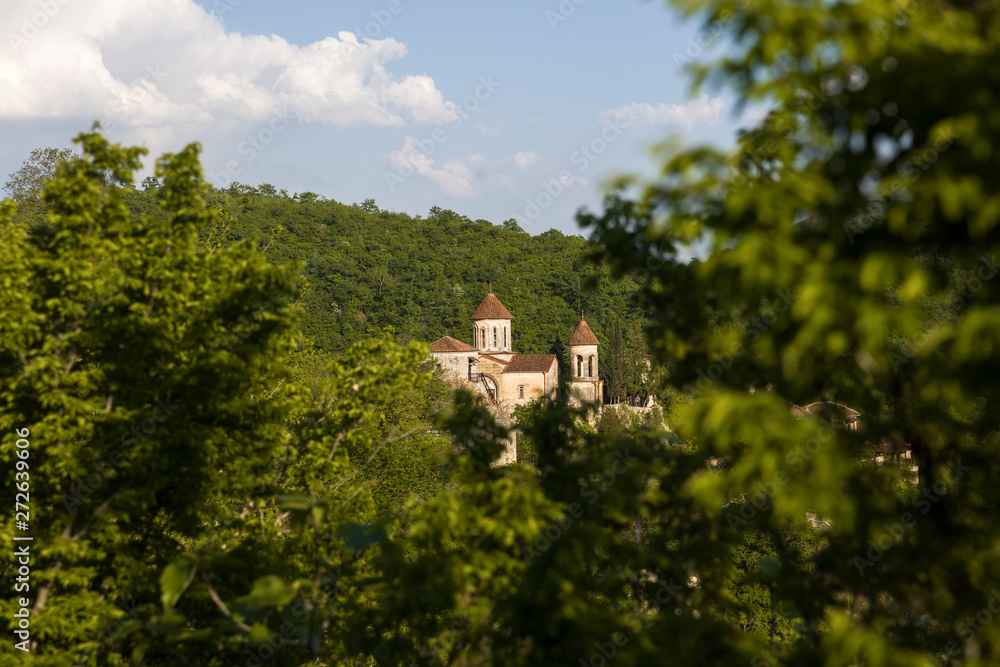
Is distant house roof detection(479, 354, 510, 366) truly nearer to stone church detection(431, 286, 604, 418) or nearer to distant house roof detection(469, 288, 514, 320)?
stone church detection(431, 286, 604, 418)

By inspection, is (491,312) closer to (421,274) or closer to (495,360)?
(495,360)

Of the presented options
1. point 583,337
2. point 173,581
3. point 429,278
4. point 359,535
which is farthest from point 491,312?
point 173,581

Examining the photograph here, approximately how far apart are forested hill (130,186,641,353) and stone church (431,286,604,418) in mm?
21495

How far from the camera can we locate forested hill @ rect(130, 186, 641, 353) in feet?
295

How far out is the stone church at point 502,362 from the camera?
6028cm

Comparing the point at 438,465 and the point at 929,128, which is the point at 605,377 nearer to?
the point at 438,465

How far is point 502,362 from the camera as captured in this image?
202ft

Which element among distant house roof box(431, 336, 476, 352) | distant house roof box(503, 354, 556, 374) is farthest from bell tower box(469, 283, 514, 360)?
distant house roof box(431, 336, 476, 352)

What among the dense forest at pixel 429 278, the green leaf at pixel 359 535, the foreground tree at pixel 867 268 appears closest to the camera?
the foreground tree at pixel 867 268

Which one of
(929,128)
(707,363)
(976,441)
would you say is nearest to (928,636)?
(976,441)

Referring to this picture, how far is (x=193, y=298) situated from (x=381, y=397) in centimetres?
236

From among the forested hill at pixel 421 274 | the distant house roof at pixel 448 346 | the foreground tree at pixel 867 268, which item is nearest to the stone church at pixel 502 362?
the distant house roof at pixel 448 346

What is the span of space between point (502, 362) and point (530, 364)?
2451 mm

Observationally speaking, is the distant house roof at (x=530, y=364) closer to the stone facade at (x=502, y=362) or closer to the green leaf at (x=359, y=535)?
the stone facade at (x=502, y=362)
